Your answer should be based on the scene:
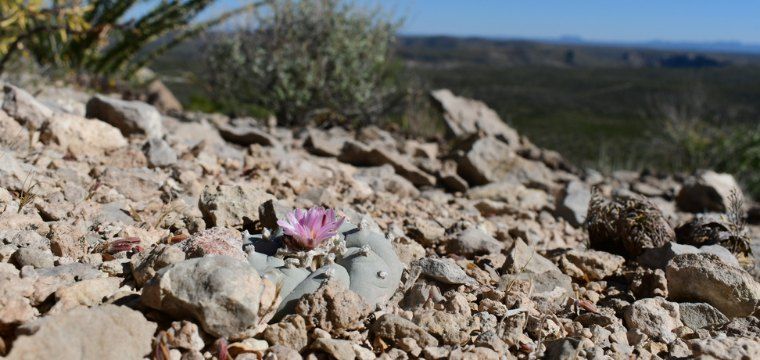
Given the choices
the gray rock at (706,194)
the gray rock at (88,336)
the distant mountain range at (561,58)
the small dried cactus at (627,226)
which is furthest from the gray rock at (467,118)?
the distant mountain range at (561,58)

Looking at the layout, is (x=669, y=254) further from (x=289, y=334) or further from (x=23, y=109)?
(x=23, y=109)

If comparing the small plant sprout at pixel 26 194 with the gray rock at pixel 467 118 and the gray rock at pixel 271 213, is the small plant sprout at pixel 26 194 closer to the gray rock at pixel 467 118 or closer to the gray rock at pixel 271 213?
the gray rock at pixel 271 213

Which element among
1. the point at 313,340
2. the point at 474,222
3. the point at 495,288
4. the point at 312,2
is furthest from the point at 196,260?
the point at 312,2

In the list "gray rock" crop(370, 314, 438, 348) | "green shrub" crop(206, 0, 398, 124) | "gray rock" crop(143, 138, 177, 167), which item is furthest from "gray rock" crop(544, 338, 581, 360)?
"green shrub" crop(206, 0, 398, 124)

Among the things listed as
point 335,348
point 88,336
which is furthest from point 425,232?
point 88,336

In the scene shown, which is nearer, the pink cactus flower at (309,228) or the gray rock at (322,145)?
the pink cactus flower at (309,228)

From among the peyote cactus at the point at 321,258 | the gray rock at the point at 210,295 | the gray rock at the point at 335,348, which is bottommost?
the gray rock at the point at 335,348
